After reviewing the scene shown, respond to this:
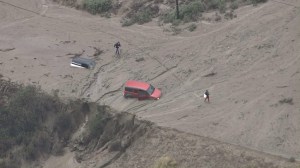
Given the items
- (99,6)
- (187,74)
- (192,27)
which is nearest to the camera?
(187,74)

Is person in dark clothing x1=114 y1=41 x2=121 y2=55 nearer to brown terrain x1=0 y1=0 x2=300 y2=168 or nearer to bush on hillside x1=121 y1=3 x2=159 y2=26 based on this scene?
brown terrain x1=0 y1=0 x2=300 y2=168

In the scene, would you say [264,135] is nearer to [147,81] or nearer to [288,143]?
[288,143]

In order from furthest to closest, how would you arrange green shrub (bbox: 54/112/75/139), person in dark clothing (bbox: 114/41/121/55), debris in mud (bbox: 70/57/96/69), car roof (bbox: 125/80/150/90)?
person in dark clothing (bbox: 114/41/121/55)
debris in mud (bbox: 70/57/96/69)
green shrub (bbox: 54/112/75/139)
car roof (bbox: 125/80/150/90)

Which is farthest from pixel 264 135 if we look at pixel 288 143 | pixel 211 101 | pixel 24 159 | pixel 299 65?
pixel 24 159

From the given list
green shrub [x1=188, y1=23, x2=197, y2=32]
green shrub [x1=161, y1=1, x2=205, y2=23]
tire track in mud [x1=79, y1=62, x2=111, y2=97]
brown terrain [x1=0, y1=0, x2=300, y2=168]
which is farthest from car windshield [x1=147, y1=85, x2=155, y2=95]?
green shrub [x1=161, y1=1, x2=205, y2=23]

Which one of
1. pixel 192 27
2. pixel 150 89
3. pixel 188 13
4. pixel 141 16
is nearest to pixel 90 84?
pixel 150 89

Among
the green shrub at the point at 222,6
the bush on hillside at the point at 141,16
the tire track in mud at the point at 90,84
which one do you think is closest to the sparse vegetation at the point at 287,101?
the tire track in mud at the point at 90,84

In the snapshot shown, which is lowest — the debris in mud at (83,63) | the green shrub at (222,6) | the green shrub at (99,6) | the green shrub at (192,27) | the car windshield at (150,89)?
the car windshield at (150,89)

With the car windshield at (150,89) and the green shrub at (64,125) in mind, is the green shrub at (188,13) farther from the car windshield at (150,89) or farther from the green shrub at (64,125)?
the green shrub at (64,125)

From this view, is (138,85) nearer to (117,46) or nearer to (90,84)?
(90,84)
